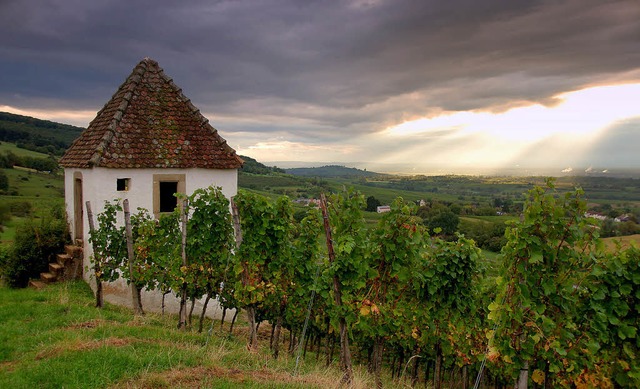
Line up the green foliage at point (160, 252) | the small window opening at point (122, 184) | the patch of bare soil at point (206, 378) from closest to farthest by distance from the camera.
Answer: the patch of bare soil at point (206, 378), the green foliage at point (160, 252), the small window opening at point (122, 184)

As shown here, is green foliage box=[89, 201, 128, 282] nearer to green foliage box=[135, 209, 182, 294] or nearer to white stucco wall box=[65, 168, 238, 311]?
green foliage box=[135, 209, 182, 294]

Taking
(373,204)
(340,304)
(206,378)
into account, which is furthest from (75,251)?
(373,204)

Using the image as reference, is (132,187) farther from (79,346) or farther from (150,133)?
(79,346)

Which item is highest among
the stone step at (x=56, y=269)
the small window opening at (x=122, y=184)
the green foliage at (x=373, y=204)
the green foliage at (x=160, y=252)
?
the small window opening at (x=122, y=184)

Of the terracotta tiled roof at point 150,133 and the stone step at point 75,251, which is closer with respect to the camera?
the terracotta tiled roof at point 150,133

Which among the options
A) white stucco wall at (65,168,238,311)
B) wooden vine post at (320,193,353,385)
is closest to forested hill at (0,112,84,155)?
white stucco wall at (65,168,238,311)

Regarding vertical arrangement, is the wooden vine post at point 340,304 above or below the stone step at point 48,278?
above

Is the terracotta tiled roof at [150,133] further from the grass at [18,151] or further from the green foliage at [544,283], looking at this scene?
the grass at [18,151]

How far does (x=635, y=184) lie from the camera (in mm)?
95438

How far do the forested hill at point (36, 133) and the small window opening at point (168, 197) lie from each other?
64.2 m

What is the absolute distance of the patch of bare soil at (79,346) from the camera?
581cm

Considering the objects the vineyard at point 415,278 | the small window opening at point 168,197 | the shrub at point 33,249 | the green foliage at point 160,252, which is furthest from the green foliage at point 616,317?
the shrub at point 33,249

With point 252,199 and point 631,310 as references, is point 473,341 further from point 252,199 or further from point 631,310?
point 252,199

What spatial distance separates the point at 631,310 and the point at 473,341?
321 cm
